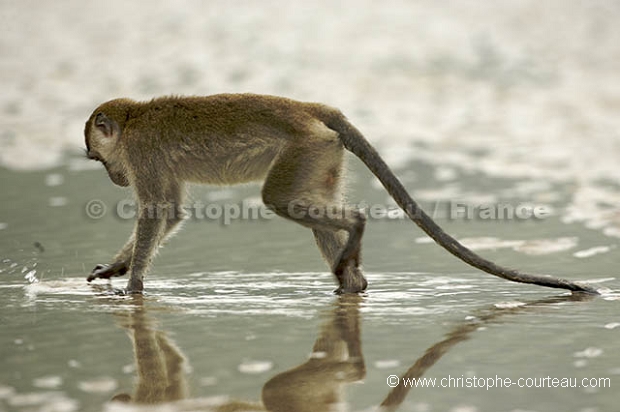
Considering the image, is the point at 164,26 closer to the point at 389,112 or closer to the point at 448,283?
the point at 389,112

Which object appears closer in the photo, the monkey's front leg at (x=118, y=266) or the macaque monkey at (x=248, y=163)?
the macaque monkey at (x=248, y=163)

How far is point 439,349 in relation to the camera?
6.29 metres

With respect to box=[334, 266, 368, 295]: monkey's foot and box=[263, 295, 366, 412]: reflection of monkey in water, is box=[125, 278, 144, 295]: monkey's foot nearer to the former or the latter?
box=[334, 266, 368, 295]: monkey's foot

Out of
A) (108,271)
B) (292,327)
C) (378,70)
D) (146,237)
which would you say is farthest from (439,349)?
(378,70)

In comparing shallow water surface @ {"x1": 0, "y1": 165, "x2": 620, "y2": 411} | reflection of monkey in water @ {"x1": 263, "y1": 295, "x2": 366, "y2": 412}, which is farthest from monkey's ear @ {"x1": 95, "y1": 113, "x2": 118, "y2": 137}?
reflection of monkey in water @ {"x1": 263, "y1": 295, "x2": 366, "y2": 412}

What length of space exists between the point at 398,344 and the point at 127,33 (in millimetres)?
16992

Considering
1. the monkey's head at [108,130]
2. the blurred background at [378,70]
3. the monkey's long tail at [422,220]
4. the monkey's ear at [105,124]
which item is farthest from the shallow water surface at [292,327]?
the blurred background at [378,70]

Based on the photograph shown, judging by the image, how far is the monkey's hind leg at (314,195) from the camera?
25.2ft

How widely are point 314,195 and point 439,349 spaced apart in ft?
6.02

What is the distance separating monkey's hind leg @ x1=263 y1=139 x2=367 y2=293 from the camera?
25.2 feet

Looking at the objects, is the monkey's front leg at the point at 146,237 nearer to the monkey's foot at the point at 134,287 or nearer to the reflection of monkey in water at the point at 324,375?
the monkey's foot at the point at 134,287

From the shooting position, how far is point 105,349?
6332 millimetres

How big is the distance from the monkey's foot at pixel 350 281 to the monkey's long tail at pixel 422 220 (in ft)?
1.87

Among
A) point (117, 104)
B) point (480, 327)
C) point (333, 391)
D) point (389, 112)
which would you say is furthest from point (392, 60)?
point (333, 391)
